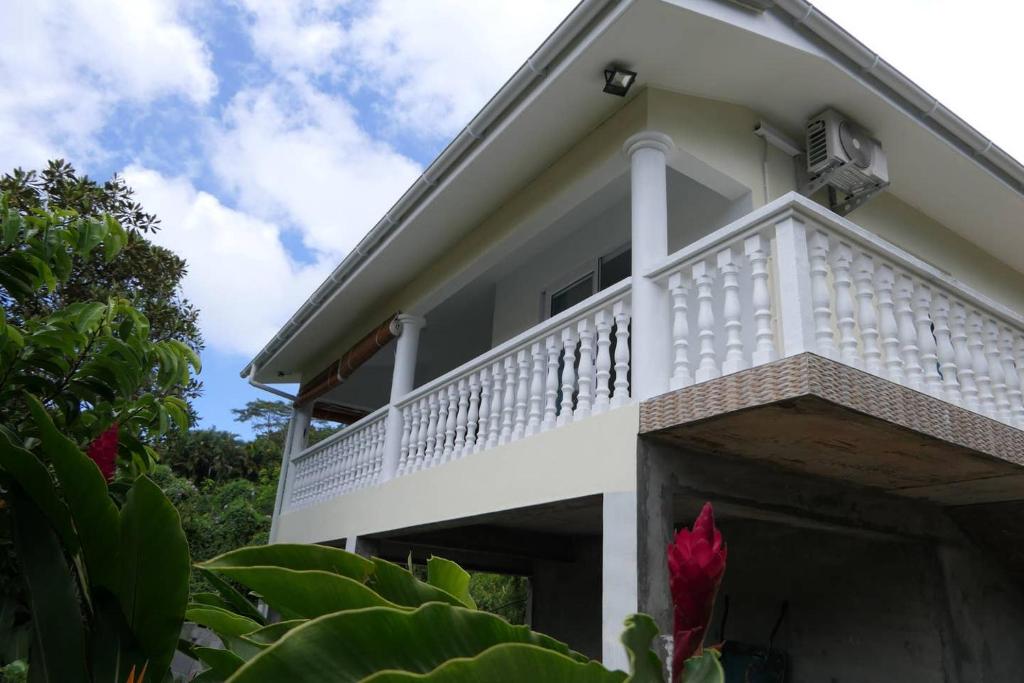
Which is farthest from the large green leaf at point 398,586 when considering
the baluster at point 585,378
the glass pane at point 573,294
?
the glass pane at point 573,294

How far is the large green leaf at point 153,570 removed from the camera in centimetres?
130

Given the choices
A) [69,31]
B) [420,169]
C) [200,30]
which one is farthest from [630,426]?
[200,30]

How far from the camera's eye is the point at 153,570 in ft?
4.34

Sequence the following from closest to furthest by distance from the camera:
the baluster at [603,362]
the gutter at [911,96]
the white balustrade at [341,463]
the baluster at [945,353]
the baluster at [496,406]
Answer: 1. the baluster at [945,353]
2. the baluster at [603,362]
3. the gutter at [911,96]
4. the baluster at [496,406]
5. the white balustrade at [341,463]

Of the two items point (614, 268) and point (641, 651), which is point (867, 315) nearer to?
point (641, 651)

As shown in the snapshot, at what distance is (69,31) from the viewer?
625 cm

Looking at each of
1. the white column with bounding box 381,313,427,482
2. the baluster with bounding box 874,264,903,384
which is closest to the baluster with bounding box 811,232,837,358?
the baluster with bounding box 874,264,903,384

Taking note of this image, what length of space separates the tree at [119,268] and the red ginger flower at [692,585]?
5637 millimetres

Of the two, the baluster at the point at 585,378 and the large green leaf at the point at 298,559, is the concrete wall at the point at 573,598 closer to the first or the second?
the baluster at the point at 585,378

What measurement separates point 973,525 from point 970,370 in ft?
4.88

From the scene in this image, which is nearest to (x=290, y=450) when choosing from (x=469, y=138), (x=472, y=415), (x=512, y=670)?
(x=472, y=415)

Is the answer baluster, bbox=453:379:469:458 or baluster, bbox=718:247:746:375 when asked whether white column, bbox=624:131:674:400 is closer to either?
baluster, bbox=718:247:746:375

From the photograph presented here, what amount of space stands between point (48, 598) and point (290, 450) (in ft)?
26.2

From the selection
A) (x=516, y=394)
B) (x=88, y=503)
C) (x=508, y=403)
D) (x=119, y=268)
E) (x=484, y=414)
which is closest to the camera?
(x=88, y=503)
